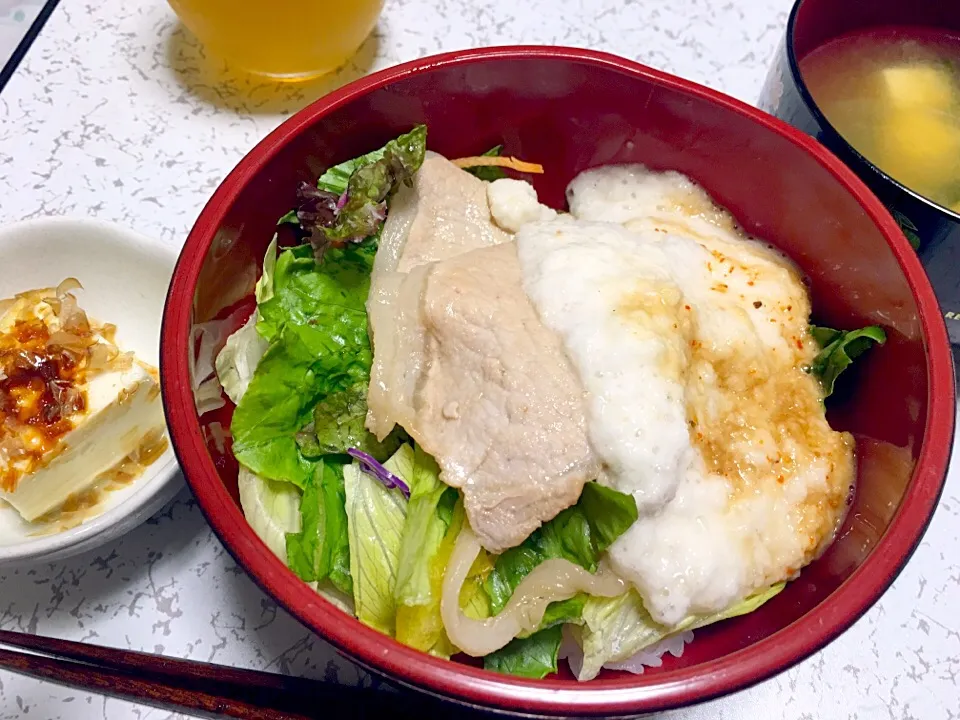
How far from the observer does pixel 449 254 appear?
1.12 metres

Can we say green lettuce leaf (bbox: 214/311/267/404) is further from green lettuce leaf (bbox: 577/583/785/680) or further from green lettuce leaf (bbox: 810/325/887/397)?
green lettuce leaf (bbox: 810/325/887/397)

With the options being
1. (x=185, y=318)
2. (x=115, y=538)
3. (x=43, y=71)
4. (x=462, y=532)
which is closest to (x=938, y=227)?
(x=462, y=532)

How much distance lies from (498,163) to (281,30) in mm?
531

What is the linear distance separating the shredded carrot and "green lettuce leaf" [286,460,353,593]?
0.53 metres

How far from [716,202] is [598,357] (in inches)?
18.8

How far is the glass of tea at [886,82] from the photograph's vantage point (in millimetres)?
1370

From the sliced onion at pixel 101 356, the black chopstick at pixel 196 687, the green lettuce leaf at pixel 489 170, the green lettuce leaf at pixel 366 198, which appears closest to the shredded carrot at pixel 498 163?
the green lettuce leaf at pixel 489 170

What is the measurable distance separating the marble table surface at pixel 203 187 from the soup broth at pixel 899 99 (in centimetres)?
22

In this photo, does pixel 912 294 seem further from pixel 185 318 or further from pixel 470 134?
pixel 185 318

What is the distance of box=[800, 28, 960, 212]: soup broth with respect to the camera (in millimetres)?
1405

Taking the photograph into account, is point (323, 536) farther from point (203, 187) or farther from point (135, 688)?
point (203, 187)

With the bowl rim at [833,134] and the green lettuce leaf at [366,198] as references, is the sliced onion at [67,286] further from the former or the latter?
the bowl rim at [833,134]

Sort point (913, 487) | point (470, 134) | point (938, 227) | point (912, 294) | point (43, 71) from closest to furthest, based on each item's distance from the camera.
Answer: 1. point (913, 487)
2. point (912, 294)
3. point (938, 227)
4. point (470, 134)
5. point (43, 71)

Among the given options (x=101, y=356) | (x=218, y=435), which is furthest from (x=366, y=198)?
(x=101, y=356)
